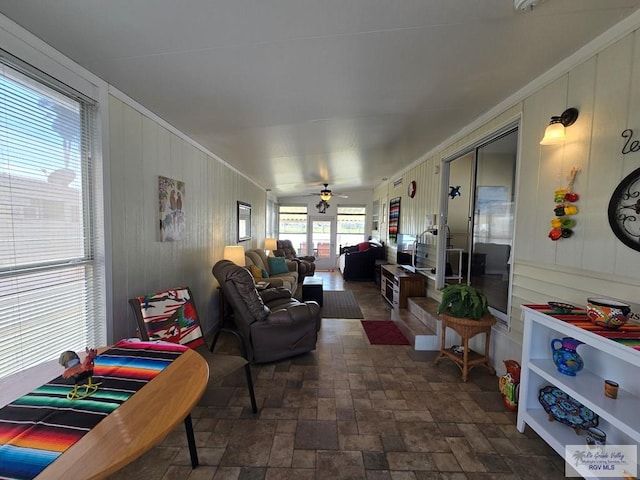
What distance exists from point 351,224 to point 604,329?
8.03m

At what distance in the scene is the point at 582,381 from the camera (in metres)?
1.62

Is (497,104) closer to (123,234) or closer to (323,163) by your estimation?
(323,163)

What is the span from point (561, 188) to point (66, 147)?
3.36 meters

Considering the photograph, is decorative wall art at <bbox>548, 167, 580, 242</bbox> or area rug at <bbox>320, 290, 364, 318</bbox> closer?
decorative wall art at <bbox>548, 167, 580, 242</bbox>

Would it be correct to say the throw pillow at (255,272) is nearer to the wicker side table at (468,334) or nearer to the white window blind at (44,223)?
the white window blind at (44,223)

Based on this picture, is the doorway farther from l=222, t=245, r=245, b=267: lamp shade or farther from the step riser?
l=222, t=245, r=245, b=267: lamp shade

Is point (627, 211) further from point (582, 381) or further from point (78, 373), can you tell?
point (78, 373)

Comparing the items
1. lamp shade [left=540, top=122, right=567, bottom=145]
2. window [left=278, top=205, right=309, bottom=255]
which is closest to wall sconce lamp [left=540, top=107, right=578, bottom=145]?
lamp shade [left=540, top=122, right=567, bottom=145]

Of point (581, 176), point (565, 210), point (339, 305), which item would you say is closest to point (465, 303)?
Answer: point (565, 210)

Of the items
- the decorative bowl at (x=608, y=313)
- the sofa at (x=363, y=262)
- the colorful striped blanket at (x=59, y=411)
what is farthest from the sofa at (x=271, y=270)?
the decorative bowl at (x=608, y=313)

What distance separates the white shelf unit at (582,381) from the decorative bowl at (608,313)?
0.11 meters

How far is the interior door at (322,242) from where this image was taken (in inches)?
372

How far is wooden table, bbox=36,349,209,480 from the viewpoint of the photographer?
79cm

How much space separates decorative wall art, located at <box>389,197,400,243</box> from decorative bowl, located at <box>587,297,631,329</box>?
4507mm
